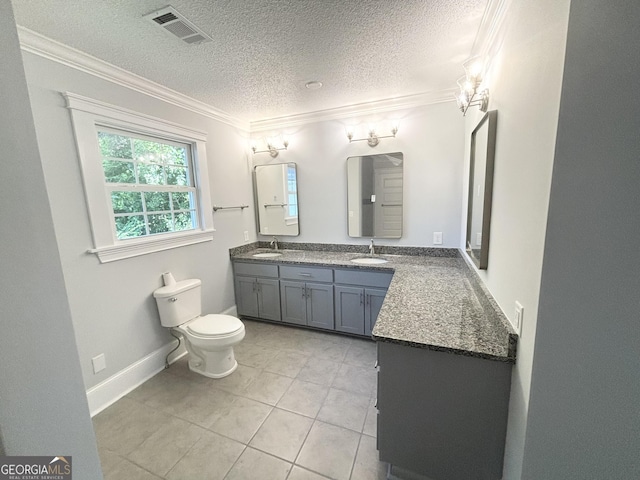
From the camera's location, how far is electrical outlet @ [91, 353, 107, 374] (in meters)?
1.82

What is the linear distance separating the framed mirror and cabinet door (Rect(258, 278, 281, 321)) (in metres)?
0.71

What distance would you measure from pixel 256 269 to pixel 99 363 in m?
1.54

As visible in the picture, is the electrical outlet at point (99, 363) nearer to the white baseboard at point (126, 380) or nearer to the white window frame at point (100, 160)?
the white baseboard at point (126, 380)

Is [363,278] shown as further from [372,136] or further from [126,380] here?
[126,380]

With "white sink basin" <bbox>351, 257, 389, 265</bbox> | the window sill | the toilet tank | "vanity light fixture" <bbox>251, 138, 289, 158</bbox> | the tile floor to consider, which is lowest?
the tile floor

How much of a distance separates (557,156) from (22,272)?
1495mm

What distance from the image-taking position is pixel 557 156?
74cm

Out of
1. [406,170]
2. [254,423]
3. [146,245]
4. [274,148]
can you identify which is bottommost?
[254,423]

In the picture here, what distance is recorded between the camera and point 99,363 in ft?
6.07

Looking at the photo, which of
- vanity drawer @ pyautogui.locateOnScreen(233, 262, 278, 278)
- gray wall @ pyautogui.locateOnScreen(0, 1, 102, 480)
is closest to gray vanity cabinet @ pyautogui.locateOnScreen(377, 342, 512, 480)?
gray wall @ pyautogui.locateOnScreen(0, 1, 102, 480)

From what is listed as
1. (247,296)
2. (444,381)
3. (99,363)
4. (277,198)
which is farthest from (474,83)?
(99,363)

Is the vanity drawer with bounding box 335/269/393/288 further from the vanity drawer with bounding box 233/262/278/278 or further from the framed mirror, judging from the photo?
the framed mirror

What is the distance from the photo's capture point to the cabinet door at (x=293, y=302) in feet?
9.36

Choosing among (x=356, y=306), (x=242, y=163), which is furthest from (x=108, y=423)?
(x=242, y=163)
